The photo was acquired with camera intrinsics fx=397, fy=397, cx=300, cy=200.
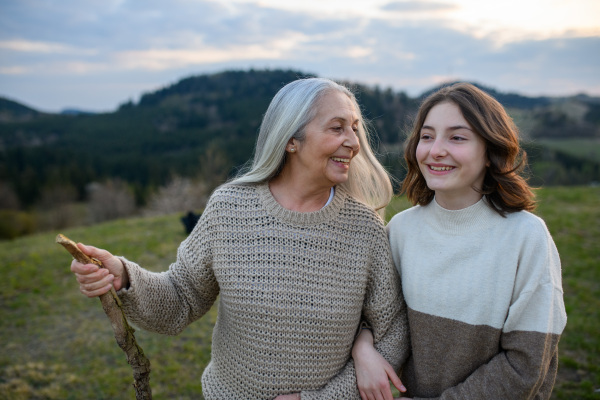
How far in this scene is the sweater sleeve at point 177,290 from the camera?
6.33ft

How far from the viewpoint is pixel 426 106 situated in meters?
1.93

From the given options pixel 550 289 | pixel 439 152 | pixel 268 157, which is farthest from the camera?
pixel 268 157

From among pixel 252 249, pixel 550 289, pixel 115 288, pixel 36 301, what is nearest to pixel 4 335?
pixel 36 301

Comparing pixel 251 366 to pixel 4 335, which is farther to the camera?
pixel 4 335

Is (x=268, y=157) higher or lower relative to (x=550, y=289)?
higher

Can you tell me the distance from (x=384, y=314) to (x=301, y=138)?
3.16 ft

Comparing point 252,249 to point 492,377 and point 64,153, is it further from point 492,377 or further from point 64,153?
point 64,153

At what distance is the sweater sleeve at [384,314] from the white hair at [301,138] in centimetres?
31

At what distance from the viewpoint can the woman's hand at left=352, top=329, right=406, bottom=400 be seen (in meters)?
1.84

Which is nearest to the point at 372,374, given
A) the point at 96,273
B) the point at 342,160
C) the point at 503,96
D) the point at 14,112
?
the point at 342,160

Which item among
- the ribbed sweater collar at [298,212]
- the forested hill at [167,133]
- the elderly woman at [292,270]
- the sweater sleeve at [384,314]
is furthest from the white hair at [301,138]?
the forested hill at [167,133]

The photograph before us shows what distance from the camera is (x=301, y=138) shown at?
6.38 ft

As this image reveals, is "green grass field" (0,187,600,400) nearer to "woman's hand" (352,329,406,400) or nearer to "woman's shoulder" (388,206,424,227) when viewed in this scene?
"woman's shoulder" (388,206,424,227)

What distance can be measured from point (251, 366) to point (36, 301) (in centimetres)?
615
